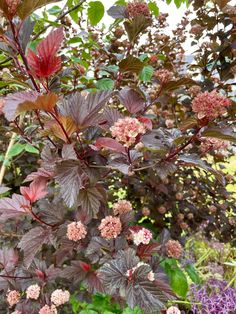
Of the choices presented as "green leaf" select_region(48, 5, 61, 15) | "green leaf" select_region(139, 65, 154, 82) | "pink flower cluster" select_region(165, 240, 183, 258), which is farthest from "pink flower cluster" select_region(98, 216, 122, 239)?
"green leaf" select_region(48, 5, 61, 15)

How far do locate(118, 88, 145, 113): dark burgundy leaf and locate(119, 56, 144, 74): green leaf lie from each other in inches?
3.1

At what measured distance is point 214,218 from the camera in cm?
175

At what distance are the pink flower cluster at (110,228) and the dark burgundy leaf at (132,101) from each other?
0.27 m

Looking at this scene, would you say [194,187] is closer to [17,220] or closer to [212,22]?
Answer: [212,22]

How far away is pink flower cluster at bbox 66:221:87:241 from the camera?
90 cm

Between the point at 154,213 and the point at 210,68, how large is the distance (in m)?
0.67

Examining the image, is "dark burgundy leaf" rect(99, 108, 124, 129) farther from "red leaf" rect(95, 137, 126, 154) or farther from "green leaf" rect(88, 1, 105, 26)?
"green leaf" rect(88, 1, 105, 26)

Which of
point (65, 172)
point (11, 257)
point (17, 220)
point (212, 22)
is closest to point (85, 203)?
point (65, 172)

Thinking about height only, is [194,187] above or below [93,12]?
below

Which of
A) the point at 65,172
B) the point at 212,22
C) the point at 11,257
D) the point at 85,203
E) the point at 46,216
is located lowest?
the point at 11,257

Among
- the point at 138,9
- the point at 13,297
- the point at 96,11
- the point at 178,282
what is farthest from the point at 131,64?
the point at 178,282

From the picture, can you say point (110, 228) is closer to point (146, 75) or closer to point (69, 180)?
point (69, 180)

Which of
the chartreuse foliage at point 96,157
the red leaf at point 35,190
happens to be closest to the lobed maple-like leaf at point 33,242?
the chartreuse foliage at point 96,157

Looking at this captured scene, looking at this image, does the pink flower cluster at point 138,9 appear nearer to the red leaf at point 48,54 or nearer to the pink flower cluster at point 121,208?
the red leaf at point 48,54
